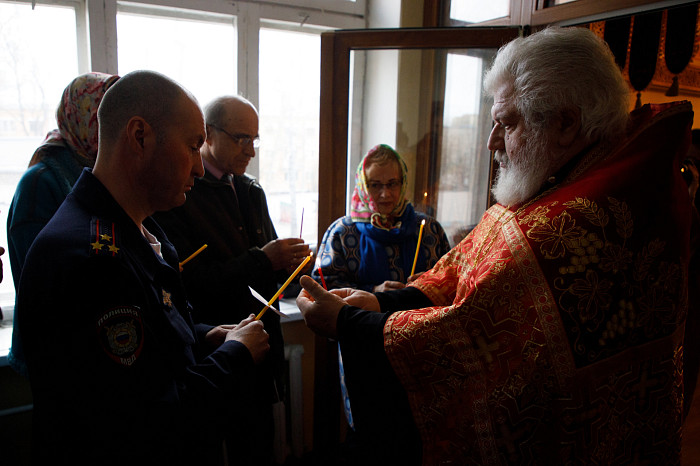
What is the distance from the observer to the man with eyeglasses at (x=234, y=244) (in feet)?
5.50

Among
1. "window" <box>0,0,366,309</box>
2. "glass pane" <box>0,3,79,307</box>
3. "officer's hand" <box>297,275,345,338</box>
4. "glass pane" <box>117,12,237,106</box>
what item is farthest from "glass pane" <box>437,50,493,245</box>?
"glass pane" <box>0,3,79,307</box>

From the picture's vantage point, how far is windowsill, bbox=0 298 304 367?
6.10 ft

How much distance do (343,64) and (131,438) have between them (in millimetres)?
1968

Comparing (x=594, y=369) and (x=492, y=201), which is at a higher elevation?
(x=492, y=201)

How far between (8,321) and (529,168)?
2473 mm

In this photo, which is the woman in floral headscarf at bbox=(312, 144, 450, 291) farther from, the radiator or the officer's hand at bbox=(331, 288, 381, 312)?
the radiator

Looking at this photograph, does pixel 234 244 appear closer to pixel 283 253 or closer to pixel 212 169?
pixel 283 253

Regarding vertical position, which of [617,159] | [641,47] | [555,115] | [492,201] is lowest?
[492,201]

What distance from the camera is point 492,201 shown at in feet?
8.33

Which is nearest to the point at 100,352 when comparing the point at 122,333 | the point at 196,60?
the point at 122,333

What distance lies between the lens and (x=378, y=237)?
2.11 meters

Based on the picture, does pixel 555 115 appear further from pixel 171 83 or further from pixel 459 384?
pixel 171 83

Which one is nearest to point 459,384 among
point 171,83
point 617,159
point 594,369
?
point 594,369

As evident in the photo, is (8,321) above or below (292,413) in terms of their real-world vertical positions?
above
